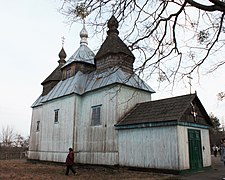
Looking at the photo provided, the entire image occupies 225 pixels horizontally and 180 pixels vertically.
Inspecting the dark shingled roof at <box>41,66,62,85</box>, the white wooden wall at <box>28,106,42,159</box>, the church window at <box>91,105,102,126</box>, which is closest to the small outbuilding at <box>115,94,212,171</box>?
the church window at <box>91,105,102,126</box>

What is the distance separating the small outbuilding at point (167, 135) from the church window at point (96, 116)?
85.8 inches

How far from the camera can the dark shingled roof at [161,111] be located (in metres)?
14.4

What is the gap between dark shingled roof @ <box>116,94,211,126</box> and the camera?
14.4 m

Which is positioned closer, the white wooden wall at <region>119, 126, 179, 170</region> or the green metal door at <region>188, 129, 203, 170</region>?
the white wooden wall at <region>119, 126, 179, 170</region>

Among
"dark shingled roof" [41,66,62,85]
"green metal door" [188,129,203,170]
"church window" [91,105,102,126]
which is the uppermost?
"dark shingled roof" [41,66,62,85]

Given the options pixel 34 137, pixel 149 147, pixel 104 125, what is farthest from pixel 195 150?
pixel 34 137

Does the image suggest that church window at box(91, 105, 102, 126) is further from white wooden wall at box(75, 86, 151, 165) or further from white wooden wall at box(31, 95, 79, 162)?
white wooden wall at box(31, 95, 79, 162)

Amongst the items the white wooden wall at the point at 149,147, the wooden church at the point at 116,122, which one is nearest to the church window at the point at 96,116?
the wooden church at the point at 116,122

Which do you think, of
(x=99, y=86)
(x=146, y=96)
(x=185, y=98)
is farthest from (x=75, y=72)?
(x=185, y=98)

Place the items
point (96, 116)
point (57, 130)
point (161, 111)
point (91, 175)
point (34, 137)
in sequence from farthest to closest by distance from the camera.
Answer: point (34, 137) → point (57, 130) → point (96, 116) → point (161, 111) → point (91, 175)

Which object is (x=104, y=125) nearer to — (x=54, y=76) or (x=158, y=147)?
(x=158, y=147)

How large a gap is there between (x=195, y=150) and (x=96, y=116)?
24.4ft

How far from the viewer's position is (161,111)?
50.5 ft

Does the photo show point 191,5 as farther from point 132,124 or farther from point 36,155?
point 36,155
